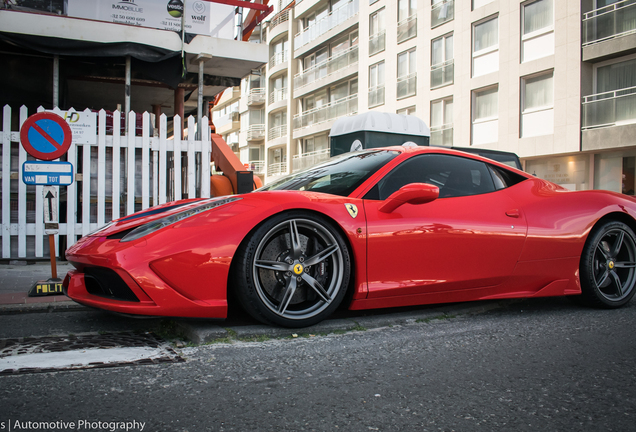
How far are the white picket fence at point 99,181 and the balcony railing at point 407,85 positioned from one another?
19.6m

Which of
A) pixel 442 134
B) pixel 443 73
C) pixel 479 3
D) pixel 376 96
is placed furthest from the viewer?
pixel 376 96

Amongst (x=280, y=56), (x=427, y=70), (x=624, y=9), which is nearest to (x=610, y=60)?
(x=624, y=9)

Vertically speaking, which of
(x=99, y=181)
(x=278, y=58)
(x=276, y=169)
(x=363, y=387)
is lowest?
(x=363, y=387)

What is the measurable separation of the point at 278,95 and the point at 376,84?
1410 centimetres

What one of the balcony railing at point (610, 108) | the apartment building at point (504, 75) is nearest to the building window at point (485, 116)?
the apartment building at point (504, 75)

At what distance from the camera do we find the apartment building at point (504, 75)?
17.5 m

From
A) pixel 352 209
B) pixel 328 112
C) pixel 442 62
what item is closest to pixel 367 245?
pixel 352 209

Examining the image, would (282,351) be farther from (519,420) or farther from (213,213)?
(519,420)

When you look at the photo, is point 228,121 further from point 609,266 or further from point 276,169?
point 609,266

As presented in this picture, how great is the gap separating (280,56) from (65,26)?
3488 cm

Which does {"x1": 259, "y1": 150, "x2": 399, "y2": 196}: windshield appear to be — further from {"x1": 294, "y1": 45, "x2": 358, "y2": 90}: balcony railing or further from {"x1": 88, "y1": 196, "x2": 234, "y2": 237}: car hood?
{"x1": 294, "y1": 45, "x2": 358, "y2": 90}: balcony railing

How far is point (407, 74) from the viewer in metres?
26.6

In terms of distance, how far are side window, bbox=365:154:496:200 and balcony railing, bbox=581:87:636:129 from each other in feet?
51.3

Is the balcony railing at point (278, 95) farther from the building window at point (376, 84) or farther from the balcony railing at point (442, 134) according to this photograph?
the balcony railing at point (442, 134)
